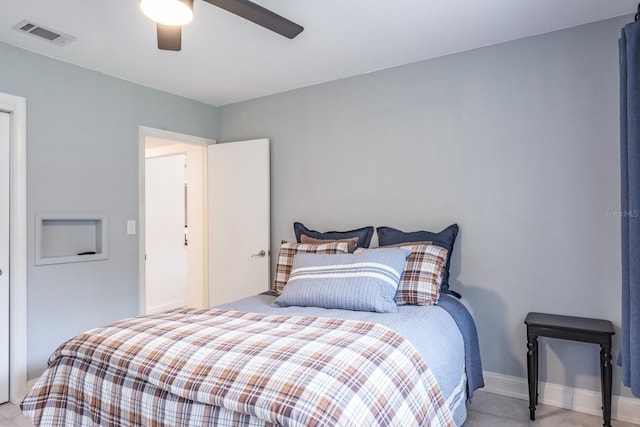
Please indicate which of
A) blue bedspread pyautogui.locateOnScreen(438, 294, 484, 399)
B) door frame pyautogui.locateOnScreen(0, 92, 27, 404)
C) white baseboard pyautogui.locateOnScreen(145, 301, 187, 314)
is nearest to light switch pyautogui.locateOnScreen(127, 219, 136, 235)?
door frame pyautogui.locateOnScreen(0, 92, 27, 404)

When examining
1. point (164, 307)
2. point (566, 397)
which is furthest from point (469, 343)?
point (164, 307)

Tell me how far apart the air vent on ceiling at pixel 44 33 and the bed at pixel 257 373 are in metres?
1.83

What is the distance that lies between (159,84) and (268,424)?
306cm

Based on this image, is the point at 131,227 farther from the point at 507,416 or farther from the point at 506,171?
the point at 507,416

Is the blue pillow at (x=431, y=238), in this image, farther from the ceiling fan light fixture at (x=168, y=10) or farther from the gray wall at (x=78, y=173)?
the gray wall at (x=78, y=173)

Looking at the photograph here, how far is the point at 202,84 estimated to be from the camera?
3.47 meters

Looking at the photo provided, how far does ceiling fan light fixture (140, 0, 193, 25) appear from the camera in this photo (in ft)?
5.49

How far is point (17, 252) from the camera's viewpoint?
2662 mm

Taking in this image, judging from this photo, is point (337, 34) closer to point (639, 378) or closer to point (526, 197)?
point (526, 197)

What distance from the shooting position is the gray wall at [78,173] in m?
2.76

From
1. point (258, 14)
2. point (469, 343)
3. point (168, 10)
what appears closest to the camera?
point (168, 10)

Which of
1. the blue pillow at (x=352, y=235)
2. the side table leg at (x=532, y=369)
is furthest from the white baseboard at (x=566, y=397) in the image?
the blue pillow at (x=352, y=235)

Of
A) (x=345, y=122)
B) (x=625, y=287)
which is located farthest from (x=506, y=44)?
(x=625, y=287)

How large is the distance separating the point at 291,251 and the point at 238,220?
1020mm
